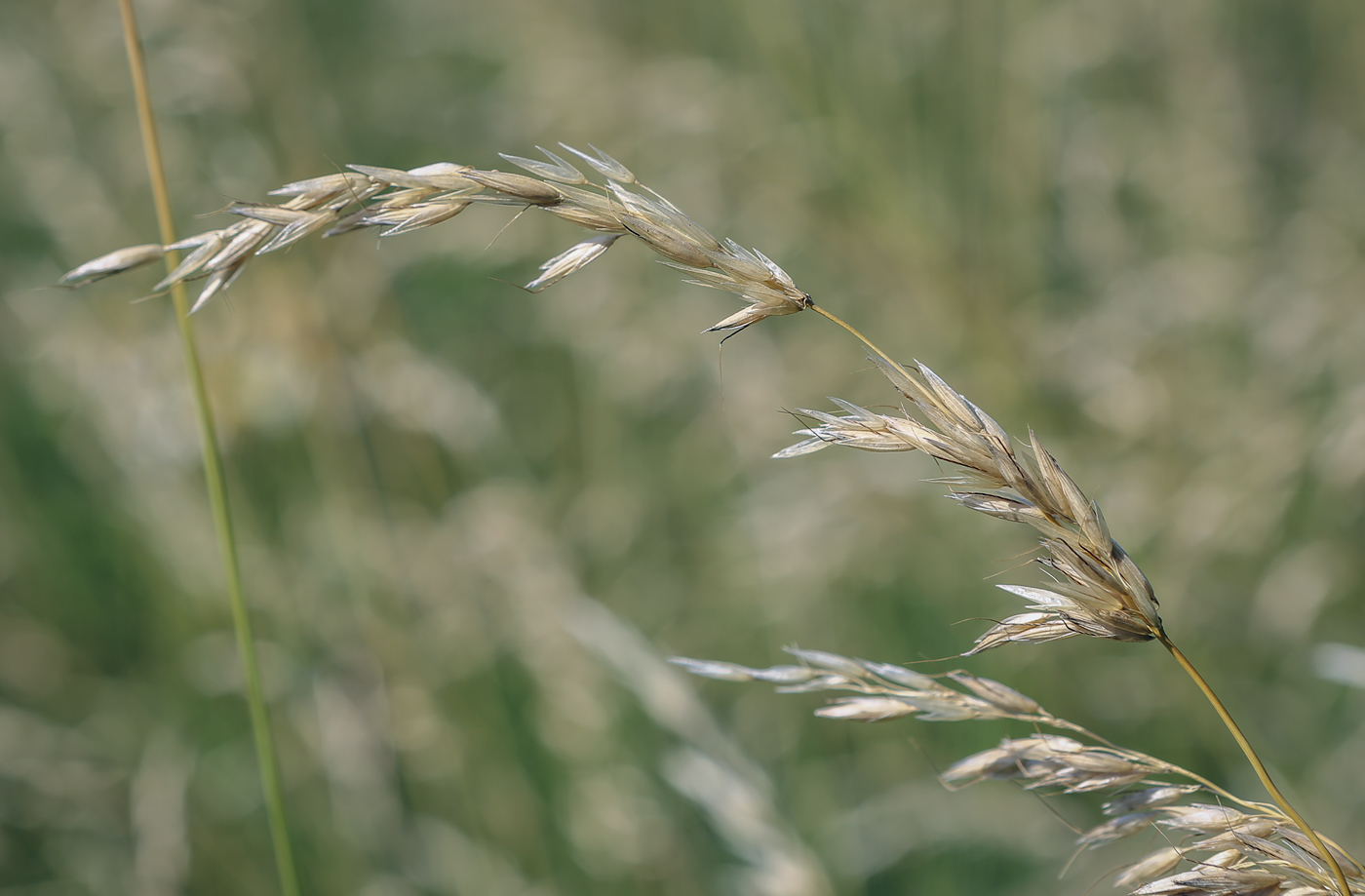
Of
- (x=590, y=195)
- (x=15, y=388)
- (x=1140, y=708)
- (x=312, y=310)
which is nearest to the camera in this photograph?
(x=590, y=195)

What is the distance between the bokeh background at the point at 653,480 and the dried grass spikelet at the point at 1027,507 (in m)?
0.68

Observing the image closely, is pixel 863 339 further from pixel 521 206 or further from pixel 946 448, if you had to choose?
pixel 521 206

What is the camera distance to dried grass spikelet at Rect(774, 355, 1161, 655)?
0.59 m

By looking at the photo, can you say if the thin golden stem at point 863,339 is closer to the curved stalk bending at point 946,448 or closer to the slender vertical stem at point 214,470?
the curved stalk bending at point 946,448

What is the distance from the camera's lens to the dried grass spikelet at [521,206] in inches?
23.4

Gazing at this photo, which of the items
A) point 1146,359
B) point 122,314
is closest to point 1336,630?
point 1146,359

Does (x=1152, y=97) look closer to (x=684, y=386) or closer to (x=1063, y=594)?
(x=684, y=386)

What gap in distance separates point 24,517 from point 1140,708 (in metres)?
2.66

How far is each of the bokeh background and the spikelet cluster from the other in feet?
1.80

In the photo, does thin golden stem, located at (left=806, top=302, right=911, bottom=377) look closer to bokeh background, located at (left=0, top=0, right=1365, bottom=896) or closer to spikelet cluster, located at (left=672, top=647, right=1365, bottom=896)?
spikelet cluster, located at (left=672, top=647, right=1365, bottom=896)

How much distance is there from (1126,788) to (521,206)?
0.66m

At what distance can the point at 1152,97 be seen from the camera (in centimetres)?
311

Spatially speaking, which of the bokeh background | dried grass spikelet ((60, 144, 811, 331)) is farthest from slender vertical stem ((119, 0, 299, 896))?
the bokeh background

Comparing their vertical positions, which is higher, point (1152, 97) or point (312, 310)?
point (1152, 97)
